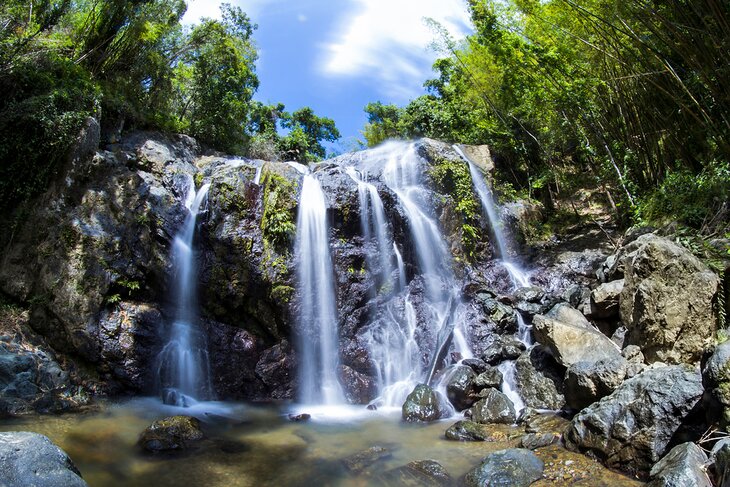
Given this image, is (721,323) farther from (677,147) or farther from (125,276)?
(125,276)

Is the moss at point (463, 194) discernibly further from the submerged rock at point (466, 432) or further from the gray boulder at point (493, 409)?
the submerged rock at point (466, 432)

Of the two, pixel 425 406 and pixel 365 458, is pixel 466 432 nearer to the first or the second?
pixel 425 406

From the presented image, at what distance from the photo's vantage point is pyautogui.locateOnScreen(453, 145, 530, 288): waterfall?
1352cm

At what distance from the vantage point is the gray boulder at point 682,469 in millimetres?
4395

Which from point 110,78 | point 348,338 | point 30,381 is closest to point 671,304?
point 348,338

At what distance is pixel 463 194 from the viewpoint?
1491cm

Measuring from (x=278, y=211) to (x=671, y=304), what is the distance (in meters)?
8.55

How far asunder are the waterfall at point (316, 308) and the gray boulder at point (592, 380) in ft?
15.8

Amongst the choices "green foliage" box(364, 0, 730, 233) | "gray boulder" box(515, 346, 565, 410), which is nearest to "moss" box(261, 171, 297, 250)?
"gray boulder" box(515, 346, 565, 410)

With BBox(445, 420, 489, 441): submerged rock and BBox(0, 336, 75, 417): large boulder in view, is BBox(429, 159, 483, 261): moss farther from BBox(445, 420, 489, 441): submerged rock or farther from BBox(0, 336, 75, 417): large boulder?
BBox(0, 336, 75, 417): large boulder

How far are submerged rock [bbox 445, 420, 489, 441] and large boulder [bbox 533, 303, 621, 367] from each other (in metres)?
2.16

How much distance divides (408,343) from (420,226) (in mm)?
4032

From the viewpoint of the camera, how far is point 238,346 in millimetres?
10422

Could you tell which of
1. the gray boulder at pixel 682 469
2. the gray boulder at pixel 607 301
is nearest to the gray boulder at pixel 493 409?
the gray boulder at pixel 607 301
